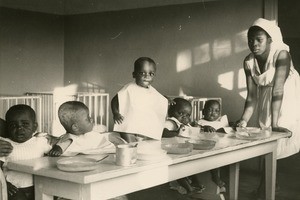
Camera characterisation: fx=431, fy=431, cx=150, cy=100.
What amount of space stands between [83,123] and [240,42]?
3603 millimetres

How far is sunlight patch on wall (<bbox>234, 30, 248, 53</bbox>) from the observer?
554 centimetres

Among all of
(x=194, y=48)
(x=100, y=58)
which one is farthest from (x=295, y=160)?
(x=100, y=58)

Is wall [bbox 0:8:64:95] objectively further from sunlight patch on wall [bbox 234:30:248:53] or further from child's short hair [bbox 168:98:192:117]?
child's short hair [bbox 168:98:192:117]

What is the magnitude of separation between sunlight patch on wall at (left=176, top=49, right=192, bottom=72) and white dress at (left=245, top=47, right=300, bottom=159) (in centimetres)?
225

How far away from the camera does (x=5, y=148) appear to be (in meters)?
2.20

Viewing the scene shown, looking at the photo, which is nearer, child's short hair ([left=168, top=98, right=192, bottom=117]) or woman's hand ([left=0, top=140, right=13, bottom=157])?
woman's hand ([left=0, top=140, right=13, bottom=157])

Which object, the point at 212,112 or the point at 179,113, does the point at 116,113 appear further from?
the point at 212,112

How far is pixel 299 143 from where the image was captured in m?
3.97

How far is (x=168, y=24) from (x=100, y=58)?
5.62 ft

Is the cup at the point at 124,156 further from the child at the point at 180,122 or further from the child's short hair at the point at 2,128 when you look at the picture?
the child at the point at 180,122

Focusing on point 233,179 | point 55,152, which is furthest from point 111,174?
point 233,179

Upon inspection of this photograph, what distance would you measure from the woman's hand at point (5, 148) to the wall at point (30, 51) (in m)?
5.73

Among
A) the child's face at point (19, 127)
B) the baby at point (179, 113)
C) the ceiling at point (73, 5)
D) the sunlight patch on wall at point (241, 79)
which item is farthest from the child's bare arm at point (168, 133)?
the ceiling at point (73, 5)

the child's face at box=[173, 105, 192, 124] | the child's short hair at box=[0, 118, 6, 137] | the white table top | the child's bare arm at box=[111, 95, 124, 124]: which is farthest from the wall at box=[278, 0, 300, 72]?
Answer: the child's short hair at box=[0, 118, 6, 137]
